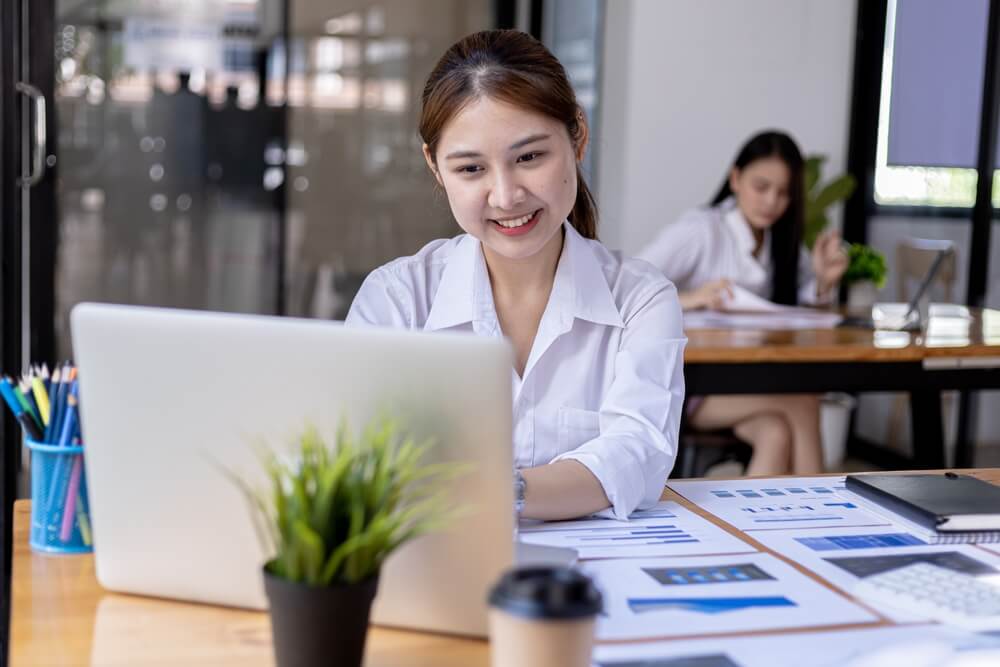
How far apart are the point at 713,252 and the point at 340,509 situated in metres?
2.99

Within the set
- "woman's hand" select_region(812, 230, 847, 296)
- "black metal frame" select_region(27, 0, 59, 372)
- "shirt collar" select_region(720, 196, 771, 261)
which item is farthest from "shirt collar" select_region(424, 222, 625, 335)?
"black metal frame" select_region(27, 0, 59, 372)

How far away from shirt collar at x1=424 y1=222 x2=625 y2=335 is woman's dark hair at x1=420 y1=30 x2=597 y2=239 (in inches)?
6.8

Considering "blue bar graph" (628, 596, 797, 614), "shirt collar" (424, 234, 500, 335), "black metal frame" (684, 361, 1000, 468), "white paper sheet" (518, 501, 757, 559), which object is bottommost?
"black metal frame" (684, 361, 1000, 468)

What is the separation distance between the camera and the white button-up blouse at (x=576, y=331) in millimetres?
1637

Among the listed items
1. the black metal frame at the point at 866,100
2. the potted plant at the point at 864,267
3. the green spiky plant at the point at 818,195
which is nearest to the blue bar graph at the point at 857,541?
the potted plant at the point at 864,267

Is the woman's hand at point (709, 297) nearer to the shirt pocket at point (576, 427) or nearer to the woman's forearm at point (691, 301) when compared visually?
the woman's forearm at point (691, 301)

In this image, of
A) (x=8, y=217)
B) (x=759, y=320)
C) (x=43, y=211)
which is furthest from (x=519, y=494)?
(x=43, y=211)

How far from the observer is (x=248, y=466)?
1.03 metres

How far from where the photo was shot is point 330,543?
90 centimetres

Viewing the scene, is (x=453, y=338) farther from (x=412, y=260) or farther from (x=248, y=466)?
(x=412, y=260)

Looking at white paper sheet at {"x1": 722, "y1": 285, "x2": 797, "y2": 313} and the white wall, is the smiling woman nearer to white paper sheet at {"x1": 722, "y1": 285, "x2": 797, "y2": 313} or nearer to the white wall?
white paper sheet at {"x1": 722, "y1": 285, "x2": 797, "y2": 313}

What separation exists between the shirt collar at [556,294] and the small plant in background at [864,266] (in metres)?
2.47

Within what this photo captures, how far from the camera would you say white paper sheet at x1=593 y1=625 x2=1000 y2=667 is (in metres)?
1.02

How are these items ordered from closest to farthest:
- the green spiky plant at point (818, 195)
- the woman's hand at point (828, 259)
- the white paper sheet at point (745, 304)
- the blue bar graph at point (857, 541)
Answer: the blue bar graph at point (857, 541) → the white paper sheet at point (745, 304) → the woman's hand at point (828, 259) → the green spiky plant at point (818, 195)
